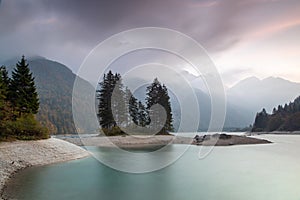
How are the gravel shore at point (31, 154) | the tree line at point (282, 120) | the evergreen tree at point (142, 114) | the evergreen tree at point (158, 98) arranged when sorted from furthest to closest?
the tree line at point (282, 120) < the evergreen tree at point (158, 98) < the evergreen tree at point (142, 114) < the gravel shore at point (31, 154)

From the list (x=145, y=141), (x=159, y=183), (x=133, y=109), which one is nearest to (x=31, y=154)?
(x=159, y=183)

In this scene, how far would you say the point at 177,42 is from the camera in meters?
18.4

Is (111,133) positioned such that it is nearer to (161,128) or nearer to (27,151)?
(161,128)

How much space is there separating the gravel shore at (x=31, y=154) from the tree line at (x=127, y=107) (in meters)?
17.7

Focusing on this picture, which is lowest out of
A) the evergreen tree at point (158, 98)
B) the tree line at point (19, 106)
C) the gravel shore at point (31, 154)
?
the gravel shore at point (31, 154)

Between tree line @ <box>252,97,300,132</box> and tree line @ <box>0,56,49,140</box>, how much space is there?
70948mm

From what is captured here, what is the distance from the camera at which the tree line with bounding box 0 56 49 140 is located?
1688 centimetres

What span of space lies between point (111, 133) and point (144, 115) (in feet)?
27.1

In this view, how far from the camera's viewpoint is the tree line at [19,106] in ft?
55.4

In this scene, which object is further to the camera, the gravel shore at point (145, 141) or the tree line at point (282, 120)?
the tree line at point (282, 120)

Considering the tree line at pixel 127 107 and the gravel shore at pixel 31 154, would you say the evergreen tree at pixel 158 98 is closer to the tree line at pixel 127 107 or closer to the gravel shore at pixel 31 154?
the tree line at pixel 127 107

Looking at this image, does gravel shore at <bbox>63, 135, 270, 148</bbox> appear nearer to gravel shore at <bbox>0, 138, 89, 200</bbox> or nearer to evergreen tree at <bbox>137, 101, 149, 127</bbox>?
evergreen tree at <bbox>137, 101, 149, 127</bbox>

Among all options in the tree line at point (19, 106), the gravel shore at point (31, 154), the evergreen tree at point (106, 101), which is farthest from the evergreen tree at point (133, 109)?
the gravel shore at point (31, 154)

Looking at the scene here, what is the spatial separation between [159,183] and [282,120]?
78716 millimetres
